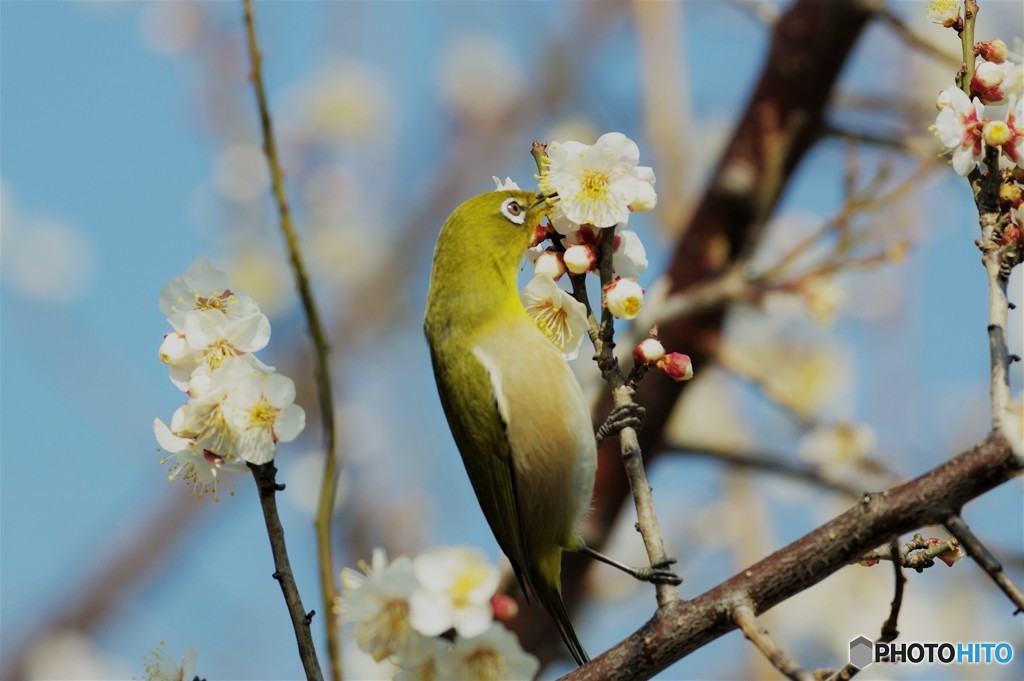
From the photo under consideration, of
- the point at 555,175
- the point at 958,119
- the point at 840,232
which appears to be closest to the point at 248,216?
the point at 840,232

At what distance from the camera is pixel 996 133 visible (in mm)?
1993

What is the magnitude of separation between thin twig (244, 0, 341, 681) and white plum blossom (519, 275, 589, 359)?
0.49 meters

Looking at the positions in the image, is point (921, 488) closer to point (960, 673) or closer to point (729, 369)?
point (729, 369)

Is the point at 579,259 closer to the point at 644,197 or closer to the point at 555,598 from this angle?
the point at 644,197


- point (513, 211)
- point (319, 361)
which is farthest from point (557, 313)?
point (319, 361)

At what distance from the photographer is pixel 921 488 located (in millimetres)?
1716

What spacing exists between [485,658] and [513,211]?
4.06 feet


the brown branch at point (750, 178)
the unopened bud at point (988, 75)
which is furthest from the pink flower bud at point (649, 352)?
the brown branch at point (750, 178)

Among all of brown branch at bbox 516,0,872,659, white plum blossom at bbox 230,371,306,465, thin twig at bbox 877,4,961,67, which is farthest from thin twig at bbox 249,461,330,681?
thin twig at bbox 877,4,961,67

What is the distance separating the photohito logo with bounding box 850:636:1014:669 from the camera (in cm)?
213

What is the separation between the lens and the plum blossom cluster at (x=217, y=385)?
2.11 m

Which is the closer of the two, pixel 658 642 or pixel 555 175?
pixel 658 642

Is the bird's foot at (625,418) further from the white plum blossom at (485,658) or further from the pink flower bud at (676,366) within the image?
the white plum blossom at (485,658)

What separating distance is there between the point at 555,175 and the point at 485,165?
519 cm
